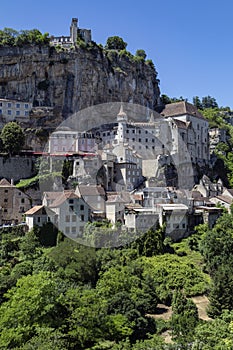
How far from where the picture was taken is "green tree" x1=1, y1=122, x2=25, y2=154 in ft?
189

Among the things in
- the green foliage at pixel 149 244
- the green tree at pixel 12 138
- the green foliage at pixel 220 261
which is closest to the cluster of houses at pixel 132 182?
the green foliage at pixel 149 244

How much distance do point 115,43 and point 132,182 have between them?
37.0 m

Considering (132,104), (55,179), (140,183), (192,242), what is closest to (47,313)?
(192,242)

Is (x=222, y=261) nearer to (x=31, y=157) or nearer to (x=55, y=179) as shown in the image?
(x=55, y=179)

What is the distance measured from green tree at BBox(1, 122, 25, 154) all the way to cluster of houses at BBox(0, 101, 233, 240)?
189 inches

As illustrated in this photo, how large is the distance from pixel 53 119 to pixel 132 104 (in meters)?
15.9

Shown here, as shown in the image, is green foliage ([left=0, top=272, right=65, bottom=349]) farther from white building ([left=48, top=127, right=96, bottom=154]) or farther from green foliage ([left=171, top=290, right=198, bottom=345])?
white building ([left=48, top=127, right=96, bottom=154])

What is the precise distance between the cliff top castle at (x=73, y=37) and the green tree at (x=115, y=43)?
7.88 m

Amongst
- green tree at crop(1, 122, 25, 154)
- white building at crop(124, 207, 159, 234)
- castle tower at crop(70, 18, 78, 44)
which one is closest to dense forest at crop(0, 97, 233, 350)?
white building at crop(124, 207, 159, 234)

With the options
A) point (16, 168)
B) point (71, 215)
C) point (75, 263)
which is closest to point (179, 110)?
point (16, 168)

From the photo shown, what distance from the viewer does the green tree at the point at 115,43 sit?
8303 cm

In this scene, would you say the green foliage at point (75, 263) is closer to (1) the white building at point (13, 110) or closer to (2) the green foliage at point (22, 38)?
(1) the white building at point (13, 110)

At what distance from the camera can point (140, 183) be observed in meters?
57.2

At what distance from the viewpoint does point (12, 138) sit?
57781 millimetres
